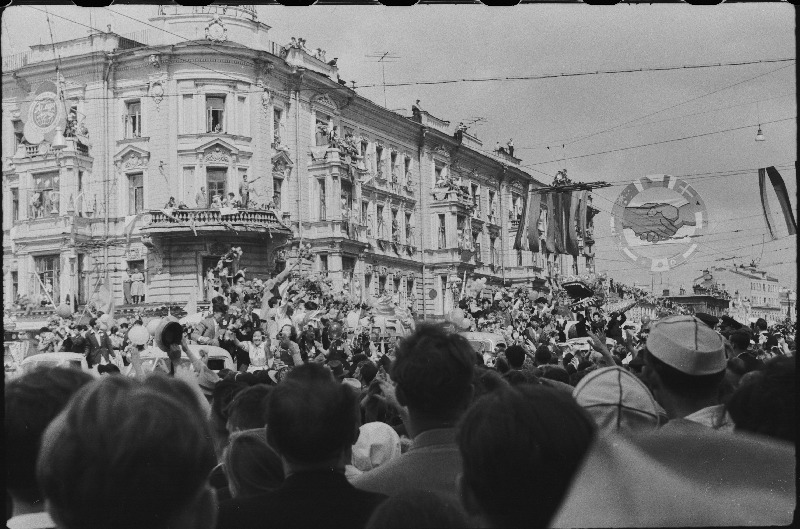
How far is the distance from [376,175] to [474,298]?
25.5 ft

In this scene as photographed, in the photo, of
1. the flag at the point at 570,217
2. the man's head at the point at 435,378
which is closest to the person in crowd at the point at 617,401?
the man's head at the point at 435,378

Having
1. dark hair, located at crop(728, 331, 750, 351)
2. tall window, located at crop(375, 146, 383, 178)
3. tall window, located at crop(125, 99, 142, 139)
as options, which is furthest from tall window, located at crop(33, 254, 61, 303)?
dark hair, located at crop(728, 331, 750, 351)

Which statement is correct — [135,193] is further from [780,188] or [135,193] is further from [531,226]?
[780,188]

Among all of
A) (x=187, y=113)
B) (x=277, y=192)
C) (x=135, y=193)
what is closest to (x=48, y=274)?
(x=135, y=193)

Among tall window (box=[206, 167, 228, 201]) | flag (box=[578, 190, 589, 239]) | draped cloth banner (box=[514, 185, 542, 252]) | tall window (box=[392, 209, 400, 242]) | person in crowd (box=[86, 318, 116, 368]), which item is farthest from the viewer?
tall window (box=[392, 209, 400, 242])

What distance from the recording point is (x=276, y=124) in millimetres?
37375

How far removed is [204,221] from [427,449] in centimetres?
3152

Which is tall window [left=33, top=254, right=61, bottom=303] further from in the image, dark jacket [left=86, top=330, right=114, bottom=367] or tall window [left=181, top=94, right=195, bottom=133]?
dark jacket [left=86, top=330, right=114, bottom=367]

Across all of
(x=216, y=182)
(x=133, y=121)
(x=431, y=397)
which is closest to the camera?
(x=431, y=397)

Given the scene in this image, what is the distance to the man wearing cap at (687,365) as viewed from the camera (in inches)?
159

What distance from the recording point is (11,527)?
2.65m

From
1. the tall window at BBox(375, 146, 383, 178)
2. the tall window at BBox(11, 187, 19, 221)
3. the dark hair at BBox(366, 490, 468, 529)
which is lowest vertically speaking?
the dark hair at BBox(366, 490, 468, 529)

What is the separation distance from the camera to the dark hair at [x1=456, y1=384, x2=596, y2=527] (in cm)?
227

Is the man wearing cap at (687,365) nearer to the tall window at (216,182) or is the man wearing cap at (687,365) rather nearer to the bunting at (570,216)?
the bunting at (570,216)
